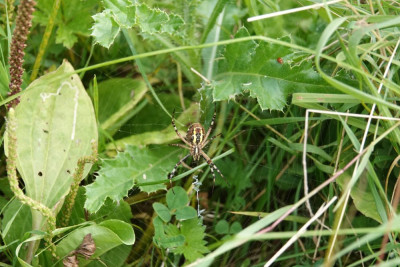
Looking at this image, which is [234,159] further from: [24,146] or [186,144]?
[24,146]

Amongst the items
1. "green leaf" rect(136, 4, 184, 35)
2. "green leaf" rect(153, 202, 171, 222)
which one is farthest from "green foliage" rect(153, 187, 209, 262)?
"green leaf" rect(136, 4, 184, 35)

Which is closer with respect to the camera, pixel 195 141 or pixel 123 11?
pixel 123 11

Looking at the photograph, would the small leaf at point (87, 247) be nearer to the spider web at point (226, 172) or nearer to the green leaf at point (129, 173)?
the green leaf at point (129, 173)

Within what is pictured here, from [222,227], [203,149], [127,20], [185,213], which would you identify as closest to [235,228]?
[222,227]

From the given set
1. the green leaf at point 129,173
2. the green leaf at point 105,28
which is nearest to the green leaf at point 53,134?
the green leaf at point 129,173

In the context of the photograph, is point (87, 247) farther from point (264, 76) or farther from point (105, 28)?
point (264, 76)

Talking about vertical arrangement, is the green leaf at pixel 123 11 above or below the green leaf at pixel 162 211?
Result: above

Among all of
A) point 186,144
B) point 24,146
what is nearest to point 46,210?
point 24,146

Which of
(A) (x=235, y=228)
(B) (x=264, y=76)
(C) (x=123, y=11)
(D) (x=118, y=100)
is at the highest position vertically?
(C) (x=123, y=11)
